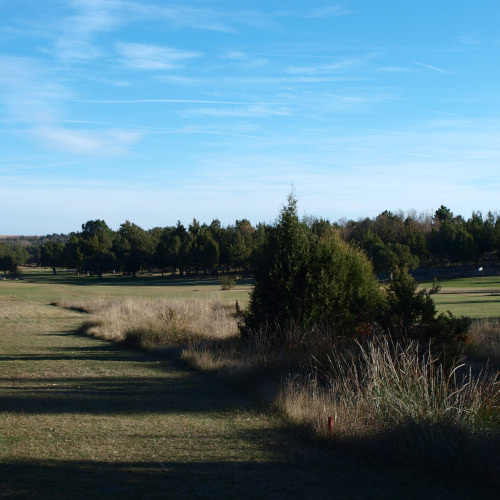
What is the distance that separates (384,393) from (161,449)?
317 centimetres

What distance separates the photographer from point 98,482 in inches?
233

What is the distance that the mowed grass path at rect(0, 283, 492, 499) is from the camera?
5820 mm

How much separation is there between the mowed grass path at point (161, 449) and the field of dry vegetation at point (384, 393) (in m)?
0.34

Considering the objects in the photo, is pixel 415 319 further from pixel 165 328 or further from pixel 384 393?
pixel 165 328

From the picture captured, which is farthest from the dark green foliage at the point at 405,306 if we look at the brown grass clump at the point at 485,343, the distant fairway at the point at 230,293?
the distant fairway at the point at 230,293

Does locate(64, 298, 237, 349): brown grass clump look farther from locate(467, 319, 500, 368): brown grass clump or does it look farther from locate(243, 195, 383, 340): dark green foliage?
locate(467, 319, 500, 368): brown grass clump

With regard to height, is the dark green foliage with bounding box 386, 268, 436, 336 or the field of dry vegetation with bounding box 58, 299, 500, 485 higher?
the dark green foliage with bounding box 386, 268, 436, 336

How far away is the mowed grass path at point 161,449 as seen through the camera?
582 centimetres

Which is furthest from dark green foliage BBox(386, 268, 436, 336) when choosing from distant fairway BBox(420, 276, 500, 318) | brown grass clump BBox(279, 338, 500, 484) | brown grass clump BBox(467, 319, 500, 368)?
distant fairway BBox(420, 276, 500, 318)

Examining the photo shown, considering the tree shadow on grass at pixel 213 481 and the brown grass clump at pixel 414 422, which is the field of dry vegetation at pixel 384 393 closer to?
the brown grass clump at pixel 414 422

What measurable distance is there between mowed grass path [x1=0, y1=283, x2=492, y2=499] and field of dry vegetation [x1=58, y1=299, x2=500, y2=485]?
1.11 feet

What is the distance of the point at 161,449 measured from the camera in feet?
23.7

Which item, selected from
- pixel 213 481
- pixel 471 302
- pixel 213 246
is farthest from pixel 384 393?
pixel 213 246

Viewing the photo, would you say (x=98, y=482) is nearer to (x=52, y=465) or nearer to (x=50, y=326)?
(x=52, y=465)
